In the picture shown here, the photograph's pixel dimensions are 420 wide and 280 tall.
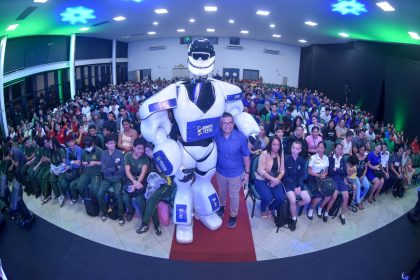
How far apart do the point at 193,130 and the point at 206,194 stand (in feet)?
3.35

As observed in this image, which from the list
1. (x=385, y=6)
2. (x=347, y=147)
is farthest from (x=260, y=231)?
(x=385, y=6)

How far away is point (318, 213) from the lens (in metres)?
4.68

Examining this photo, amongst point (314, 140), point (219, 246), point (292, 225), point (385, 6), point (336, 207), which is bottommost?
point (219, 246)

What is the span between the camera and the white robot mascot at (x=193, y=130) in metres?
3.54

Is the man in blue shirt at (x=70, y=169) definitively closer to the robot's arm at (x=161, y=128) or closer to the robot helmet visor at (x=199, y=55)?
the robot's arm at (x=161, y=128)

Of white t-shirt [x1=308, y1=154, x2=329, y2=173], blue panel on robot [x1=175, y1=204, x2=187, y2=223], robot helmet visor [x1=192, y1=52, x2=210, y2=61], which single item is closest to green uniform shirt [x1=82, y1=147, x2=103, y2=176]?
blue panel on robot [x1=175, y1=204, x2=187, y2=223]

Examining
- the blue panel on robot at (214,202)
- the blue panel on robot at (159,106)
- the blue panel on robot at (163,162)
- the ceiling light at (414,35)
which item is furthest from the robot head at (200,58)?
the ceiling light at (414,35)

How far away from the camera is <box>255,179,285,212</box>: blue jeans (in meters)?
4.29

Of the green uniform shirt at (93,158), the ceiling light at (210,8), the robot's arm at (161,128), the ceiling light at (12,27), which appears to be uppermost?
the ceiling light at (210,8)

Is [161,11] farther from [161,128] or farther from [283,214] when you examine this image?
[283,214]

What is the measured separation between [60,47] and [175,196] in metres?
11.8

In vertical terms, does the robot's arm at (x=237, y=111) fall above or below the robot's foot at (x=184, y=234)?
above

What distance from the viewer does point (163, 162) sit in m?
3.51

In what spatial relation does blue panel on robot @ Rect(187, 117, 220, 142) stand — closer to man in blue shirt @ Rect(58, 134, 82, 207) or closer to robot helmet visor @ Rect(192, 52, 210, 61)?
robot helmet visor @ Rect(192, 52, 210, 61)
